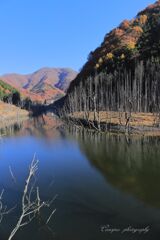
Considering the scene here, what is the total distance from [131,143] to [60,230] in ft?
119

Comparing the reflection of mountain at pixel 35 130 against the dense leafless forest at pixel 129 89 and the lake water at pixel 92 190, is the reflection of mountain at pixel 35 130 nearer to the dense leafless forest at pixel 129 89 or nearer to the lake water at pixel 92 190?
the dense leafless forest at pixel 129 89

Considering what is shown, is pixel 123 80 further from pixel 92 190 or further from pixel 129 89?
pixel 92 190

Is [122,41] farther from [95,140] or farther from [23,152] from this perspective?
[23,152]

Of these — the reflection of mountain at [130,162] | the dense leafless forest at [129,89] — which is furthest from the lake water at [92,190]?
the dense leafless forest at [129,89]

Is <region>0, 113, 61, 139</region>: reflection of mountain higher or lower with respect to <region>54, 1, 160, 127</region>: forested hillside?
lower

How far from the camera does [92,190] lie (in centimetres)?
3042

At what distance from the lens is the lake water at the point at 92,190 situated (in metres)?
21.7

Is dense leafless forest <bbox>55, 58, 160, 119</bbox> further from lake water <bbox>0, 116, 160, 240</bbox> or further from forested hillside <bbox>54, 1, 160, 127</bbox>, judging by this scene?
lake water <bbox>0, 116, 160, 240</bbox>

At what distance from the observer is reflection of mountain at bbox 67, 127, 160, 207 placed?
1212 inches

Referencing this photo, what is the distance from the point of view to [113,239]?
20375 mm

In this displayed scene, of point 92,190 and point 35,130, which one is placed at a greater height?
point 35,130

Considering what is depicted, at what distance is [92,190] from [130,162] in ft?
41.3

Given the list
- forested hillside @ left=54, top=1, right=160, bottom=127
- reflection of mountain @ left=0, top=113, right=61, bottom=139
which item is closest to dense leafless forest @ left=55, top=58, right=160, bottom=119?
forested hillside @ left=54, top=1, right=160, bottom=127

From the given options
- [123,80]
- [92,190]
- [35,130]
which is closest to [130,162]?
[92,190]
